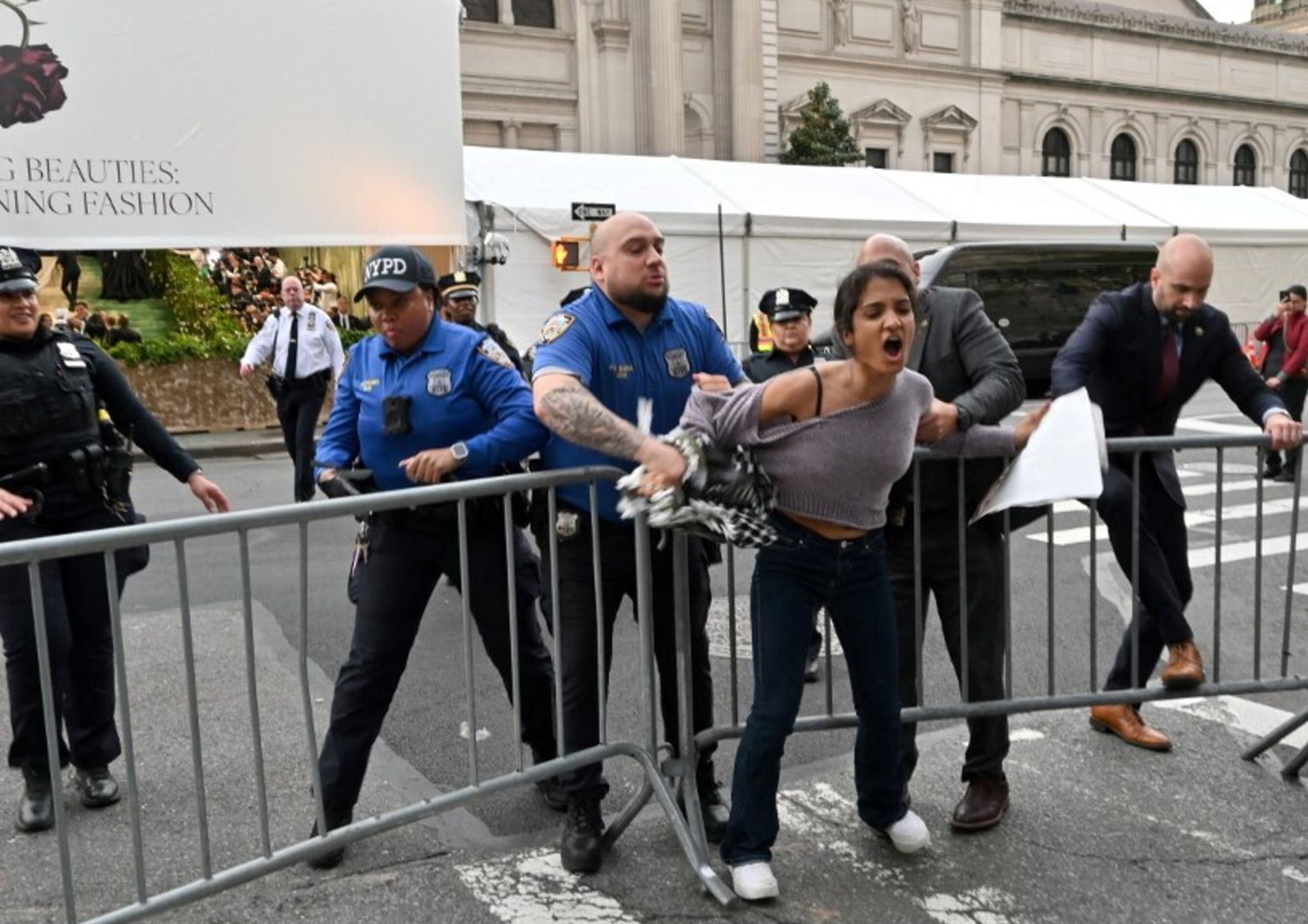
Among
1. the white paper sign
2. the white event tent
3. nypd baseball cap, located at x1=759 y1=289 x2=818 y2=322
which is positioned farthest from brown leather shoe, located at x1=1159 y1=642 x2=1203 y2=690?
the white event tent

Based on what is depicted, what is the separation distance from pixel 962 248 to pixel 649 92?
27.5 meters

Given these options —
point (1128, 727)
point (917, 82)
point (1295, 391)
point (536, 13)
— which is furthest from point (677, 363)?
point (917, 82)

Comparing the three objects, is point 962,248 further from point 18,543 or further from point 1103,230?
point 18,543

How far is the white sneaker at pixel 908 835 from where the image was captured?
361cm

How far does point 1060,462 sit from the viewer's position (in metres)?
3.59

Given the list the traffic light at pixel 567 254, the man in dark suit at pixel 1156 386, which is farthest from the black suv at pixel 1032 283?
the man in dark suit at pixel 1156 386

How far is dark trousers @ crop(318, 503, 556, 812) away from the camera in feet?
12.0

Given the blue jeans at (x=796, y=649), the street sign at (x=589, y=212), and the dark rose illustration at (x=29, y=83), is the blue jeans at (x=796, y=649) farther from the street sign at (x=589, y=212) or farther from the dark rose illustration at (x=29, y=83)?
the street sign at (x=589, y=212)

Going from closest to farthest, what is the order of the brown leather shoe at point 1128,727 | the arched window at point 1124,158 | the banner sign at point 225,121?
1. the brown leather shoe at point 1128,727
2. the banner sign at point 225,121
3. the arched window at point 1124,158

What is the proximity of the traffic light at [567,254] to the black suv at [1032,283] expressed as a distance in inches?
185

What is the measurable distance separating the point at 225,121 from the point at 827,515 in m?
10.4

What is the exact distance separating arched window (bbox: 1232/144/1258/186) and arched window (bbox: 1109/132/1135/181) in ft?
22.2

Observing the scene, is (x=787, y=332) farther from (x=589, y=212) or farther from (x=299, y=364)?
(x=589, y=212)

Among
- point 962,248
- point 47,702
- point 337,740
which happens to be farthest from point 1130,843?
point 962,248
